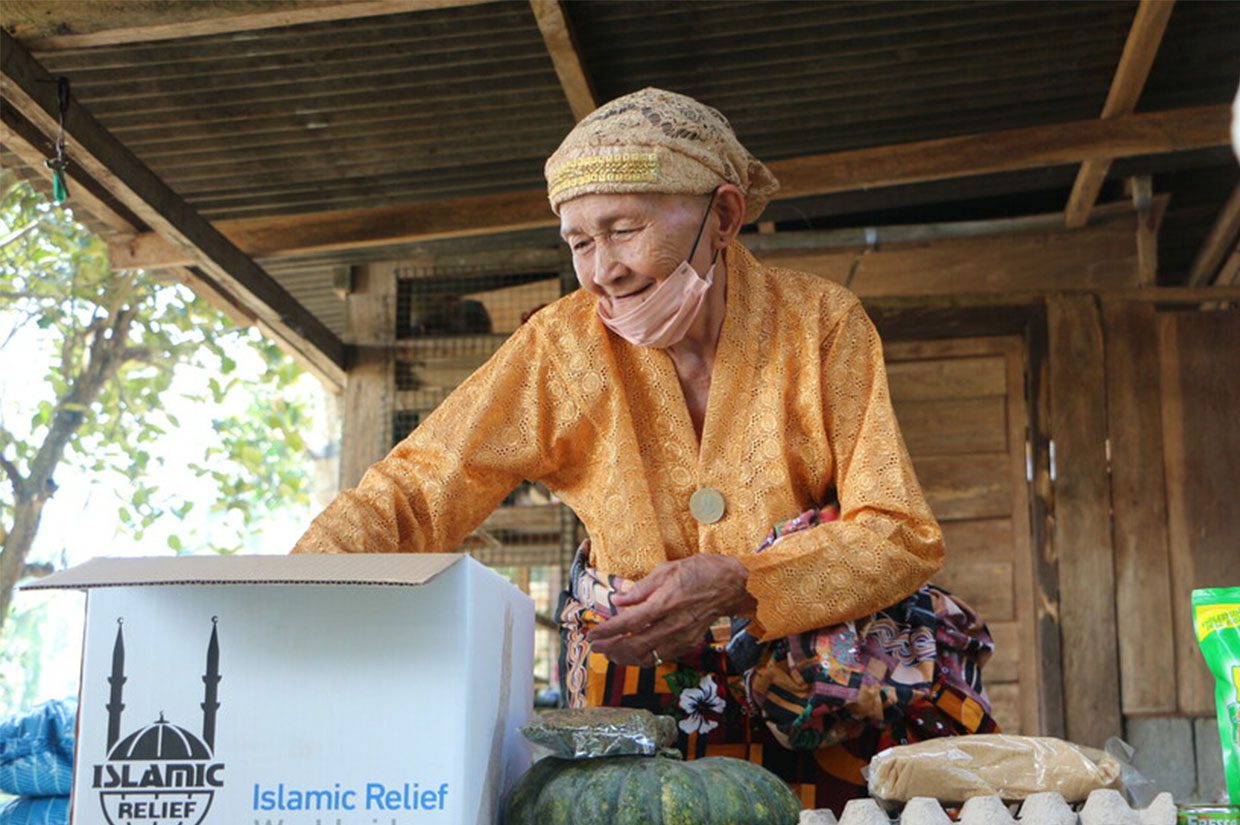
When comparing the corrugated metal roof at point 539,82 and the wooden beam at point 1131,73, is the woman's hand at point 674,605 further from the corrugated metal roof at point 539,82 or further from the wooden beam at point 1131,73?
the wooden beam at point 1131,73

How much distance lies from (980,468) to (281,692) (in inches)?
174

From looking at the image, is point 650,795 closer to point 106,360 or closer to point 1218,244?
→ point 1218,244

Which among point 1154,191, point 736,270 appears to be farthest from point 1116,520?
point 736,270

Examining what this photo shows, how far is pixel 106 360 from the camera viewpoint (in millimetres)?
9578

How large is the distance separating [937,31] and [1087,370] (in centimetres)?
169

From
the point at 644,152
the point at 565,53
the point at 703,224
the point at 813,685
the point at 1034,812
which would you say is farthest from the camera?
the point at 565,53

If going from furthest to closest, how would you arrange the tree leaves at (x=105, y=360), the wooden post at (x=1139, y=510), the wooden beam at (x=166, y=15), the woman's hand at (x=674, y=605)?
the tree leaves at (x=105, y=360) < the wooden post at (x=1139, y=510) < the wooden beam at (x=166, y=15) < the woman's hand at (x=674, y=605)

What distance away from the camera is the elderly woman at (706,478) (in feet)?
8.67

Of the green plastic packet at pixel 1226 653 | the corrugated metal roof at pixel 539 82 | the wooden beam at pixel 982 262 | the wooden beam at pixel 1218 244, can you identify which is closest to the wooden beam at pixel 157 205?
the corrugated metal roof at pixel 539 82

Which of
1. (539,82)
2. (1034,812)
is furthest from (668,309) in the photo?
(539,82)

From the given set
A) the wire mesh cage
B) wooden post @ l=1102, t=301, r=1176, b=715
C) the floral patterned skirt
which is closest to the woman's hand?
the floral patterned skirt

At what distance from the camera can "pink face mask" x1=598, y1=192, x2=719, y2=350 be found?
292cm

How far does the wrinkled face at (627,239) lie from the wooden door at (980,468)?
129 inches

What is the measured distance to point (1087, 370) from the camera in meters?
5.90
